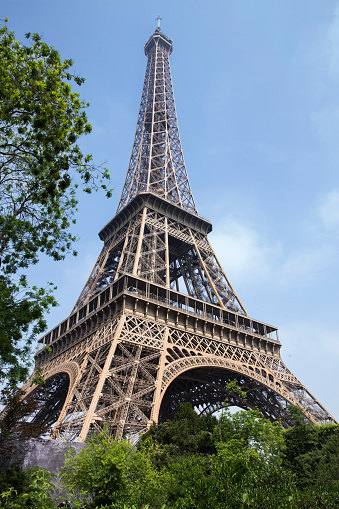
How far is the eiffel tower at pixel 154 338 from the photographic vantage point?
22.8 m

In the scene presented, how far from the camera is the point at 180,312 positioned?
97.8ft

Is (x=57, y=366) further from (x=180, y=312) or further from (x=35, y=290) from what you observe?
(x=35, y=290)

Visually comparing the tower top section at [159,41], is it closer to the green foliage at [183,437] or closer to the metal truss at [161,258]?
the metal truss at [161,258]

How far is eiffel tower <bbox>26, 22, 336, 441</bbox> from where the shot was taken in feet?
74.7

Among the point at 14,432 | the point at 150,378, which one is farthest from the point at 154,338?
the point at 14,432

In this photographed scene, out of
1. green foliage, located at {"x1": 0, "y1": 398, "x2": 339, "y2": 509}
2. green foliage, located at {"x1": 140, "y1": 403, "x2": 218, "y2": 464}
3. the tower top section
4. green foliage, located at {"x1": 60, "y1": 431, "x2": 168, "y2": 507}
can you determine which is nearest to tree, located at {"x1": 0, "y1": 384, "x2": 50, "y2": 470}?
green foliage, located at {"x1": 0, "y1": 398, "x2": 339, "y2": 509}

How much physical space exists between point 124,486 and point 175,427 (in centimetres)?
446

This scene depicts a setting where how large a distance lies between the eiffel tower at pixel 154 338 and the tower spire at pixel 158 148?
0.64 ft

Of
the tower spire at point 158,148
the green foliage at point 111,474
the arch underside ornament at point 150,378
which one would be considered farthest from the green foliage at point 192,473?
the tower spire at point 158,148

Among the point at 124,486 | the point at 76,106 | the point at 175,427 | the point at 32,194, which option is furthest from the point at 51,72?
the point at 175,427

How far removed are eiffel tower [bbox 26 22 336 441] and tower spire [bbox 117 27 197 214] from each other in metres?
0.19

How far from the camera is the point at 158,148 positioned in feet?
164

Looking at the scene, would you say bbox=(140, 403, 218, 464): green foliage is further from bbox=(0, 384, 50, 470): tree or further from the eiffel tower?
bbox=(0, 384, 50, 470): tree

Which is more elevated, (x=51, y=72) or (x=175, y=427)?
(x=51, y=72)
